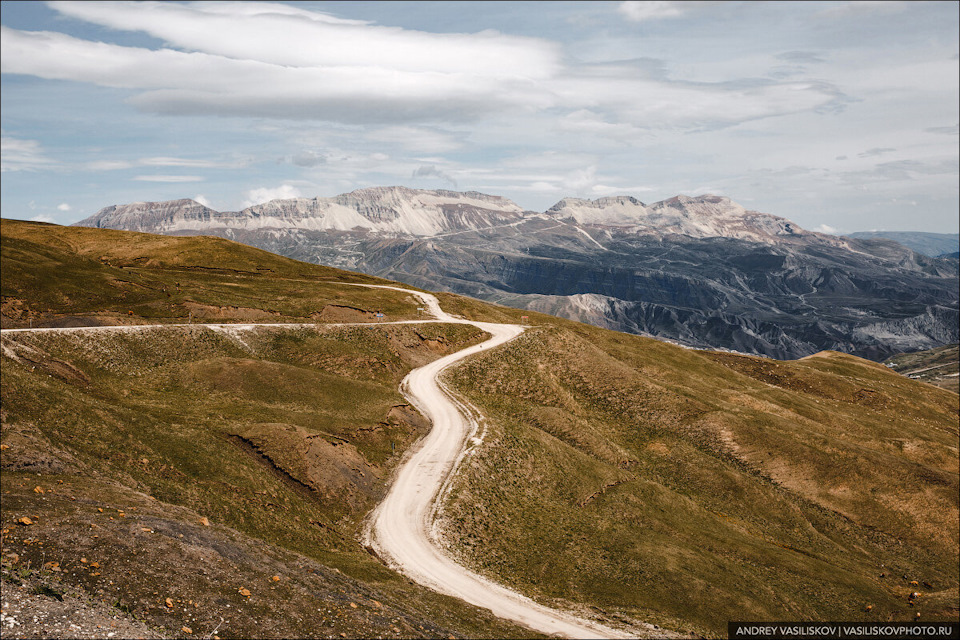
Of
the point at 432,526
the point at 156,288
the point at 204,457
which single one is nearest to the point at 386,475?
the point at 432,526

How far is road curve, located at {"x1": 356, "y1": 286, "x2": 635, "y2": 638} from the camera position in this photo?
40.1 metres

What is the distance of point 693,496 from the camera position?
74250 mm

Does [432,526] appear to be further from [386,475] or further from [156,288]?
[156,288]

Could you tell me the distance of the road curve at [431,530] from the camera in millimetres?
40125

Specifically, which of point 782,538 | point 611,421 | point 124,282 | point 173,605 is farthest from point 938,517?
point 124,282

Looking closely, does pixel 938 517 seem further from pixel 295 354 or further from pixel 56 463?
pixel 56 463

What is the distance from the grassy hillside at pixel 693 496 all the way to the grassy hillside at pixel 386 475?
0.32 meters

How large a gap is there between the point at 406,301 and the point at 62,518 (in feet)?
329

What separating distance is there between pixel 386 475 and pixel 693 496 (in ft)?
135

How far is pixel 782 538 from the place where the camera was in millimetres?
70188

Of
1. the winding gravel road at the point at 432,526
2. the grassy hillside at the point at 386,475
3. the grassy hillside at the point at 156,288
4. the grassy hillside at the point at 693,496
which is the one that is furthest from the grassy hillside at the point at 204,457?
the grassy hillside at the point at 693,496

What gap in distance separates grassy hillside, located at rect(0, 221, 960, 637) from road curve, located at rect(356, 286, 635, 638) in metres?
2.07

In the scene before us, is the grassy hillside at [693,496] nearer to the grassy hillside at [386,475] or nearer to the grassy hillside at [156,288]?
the grassy hillside at [386,475]

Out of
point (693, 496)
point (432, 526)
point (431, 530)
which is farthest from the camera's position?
point (693, 496)
